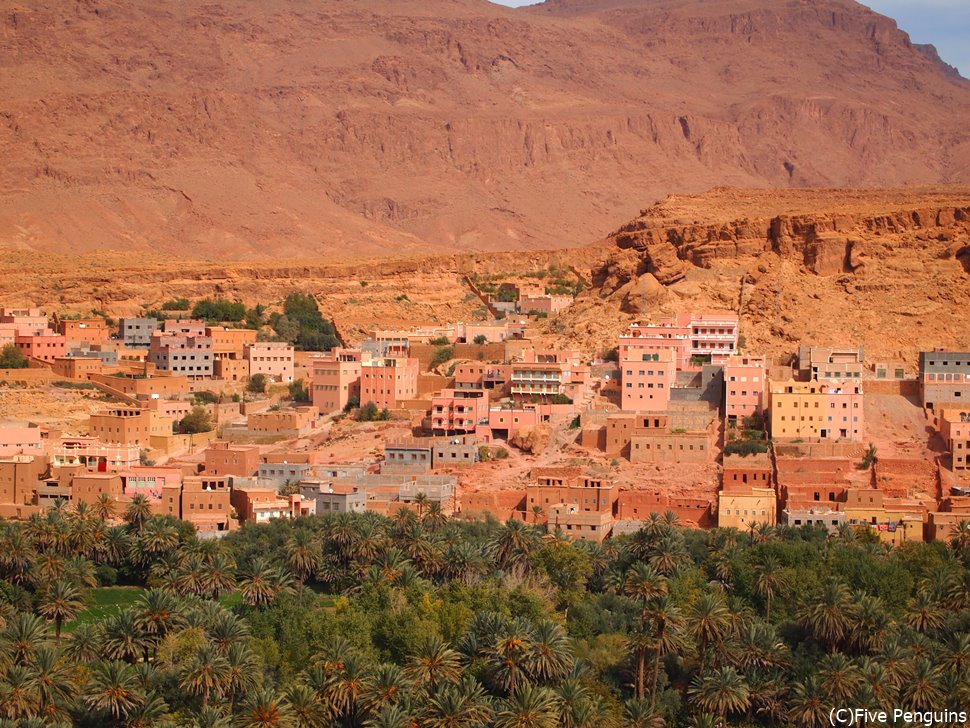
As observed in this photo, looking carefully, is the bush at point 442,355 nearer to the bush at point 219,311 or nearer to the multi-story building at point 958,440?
the bush at point 219,311

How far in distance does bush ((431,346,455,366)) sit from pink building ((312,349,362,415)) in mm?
4365

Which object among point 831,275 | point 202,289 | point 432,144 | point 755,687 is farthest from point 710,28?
point 755,687

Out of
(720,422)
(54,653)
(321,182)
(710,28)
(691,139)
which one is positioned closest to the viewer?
(54,653)

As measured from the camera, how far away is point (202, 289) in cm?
9812

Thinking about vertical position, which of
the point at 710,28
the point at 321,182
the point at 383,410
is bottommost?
the point at 383,410

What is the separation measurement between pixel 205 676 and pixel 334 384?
28.2m

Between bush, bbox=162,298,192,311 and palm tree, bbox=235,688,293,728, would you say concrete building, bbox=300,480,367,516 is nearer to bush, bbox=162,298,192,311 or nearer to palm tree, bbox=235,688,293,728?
palm tree, bbox=235,688,293,728

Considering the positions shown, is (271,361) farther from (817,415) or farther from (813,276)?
(817,415)

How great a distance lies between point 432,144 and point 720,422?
323 ft

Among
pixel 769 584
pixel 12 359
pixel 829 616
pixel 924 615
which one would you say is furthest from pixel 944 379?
pixel 12 359

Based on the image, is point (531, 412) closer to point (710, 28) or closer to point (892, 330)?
point (892, 330)

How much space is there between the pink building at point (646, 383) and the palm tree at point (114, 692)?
25888 mm

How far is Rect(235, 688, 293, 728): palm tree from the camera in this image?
144ft

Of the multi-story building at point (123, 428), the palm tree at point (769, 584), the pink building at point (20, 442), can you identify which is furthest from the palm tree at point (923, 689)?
the multi-story building at point (123, 428)
